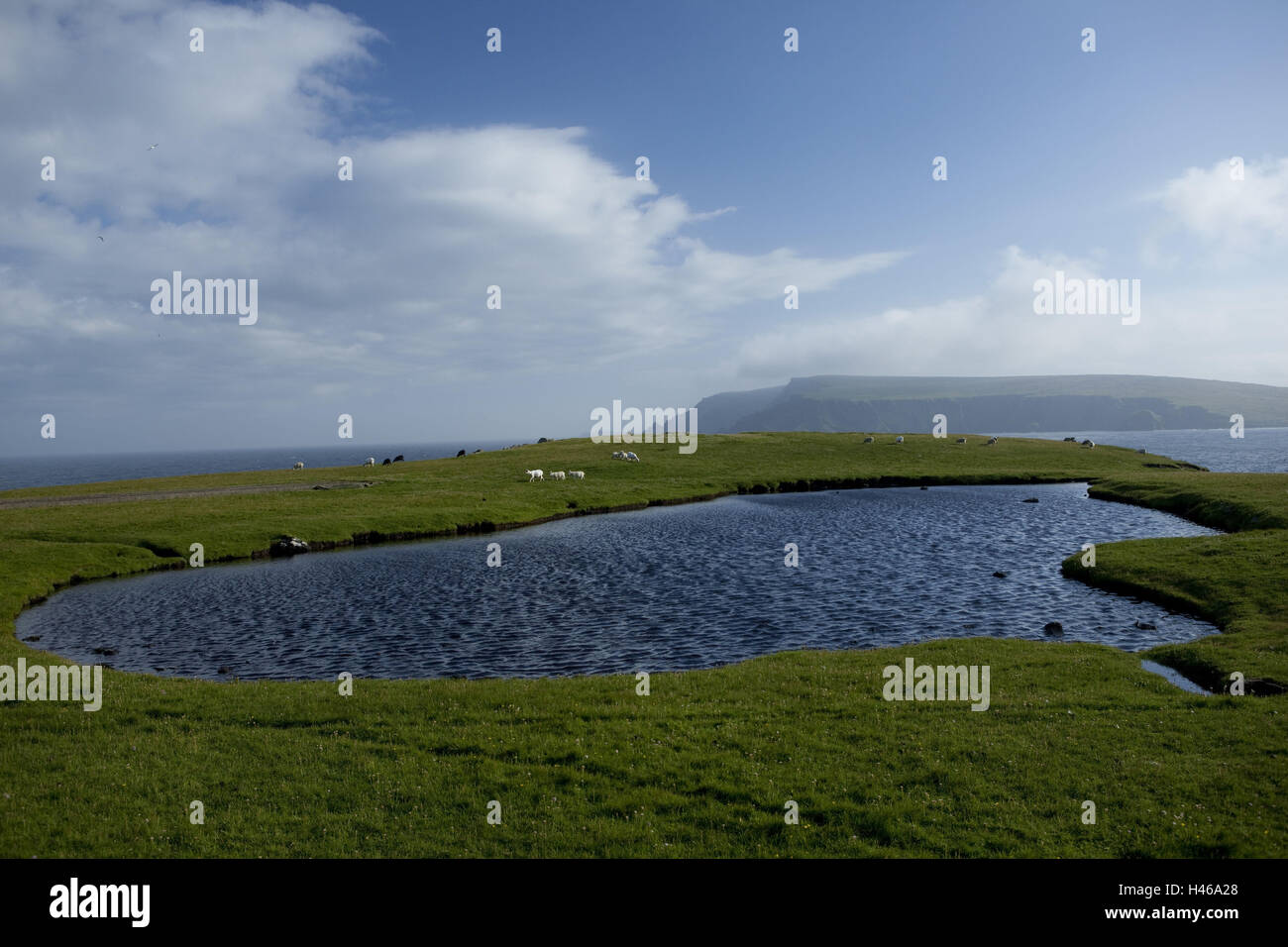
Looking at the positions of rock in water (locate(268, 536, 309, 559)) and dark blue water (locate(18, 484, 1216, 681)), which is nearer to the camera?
dark blue water (locate(18, 484, 1216, 681))

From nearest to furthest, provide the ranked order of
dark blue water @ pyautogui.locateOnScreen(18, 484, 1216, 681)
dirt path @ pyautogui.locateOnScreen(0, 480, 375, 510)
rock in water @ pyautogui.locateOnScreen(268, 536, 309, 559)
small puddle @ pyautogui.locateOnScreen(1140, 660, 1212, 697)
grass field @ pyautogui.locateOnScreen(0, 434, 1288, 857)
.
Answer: grass field @ pyautogui.locateOnScreen(0, 434, 1288, 857) → small puddle @ pyautogui.locateOnScreen(1140, 660, 1212, 697) → dark blue water @ pyautogui.locateOnScreen(18, 484, 1216, 681) → rock in water @ pyautogui.locateOnScreen(268, 536, 309, 559) → dirt path @ pyautogui.locateOnScreen(0, 480, 375, 510)

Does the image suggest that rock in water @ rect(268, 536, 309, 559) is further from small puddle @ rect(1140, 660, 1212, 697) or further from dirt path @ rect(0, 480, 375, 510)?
small puddle @ rect(1140, 660, 1212, 697)

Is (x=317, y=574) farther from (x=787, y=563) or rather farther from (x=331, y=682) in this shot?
(x=787, y=563)

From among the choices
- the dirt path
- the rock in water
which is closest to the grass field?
the rock in water

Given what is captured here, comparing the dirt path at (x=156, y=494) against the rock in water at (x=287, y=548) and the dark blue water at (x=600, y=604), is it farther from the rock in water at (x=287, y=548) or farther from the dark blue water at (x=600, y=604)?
the dark blue water at (x=600, y=604)

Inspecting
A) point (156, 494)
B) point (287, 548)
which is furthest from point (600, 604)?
point (156, 494)

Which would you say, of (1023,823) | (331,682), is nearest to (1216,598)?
(1023,823)

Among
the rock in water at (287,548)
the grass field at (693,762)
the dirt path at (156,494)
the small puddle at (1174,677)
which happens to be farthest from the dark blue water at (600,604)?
the dirt path at (156,494)

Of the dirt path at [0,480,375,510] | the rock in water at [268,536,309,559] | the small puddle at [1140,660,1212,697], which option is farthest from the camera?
the dirt path at [0,480,375,510]
